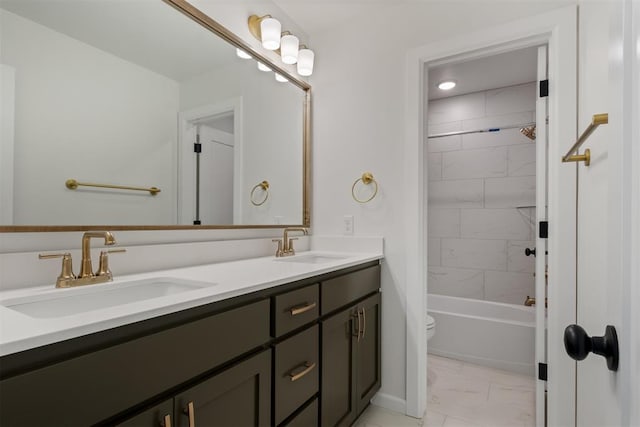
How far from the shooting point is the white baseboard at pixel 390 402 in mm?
1883

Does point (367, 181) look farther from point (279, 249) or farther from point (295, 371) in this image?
point (295, 371)

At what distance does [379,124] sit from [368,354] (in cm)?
134

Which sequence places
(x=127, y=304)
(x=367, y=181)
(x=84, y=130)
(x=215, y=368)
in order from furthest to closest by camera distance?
(x=367, y=181), (x=84, y=130), (x=215, y=368), (x=127, y=304)

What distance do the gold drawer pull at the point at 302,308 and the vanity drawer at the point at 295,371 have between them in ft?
0.28

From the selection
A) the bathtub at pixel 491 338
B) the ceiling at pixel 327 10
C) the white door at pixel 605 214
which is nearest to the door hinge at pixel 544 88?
the white door at pixel 605 214

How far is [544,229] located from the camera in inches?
64.3

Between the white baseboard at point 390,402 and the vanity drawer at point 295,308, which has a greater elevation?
the vanity drawer at point 295,308

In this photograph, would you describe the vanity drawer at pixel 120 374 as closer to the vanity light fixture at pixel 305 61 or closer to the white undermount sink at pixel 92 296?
the white undermount sink at pixel 92 296

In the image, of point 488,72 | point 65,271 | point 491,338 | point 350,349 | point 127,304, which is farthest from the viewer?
point 488,72

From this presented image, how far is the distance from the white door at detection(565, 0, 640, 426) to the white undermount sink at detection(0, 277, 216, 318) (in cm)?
96

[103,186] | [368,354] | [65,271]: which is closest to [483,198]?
[368,354]

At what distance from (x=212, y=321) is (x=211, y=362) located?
0.35 feet

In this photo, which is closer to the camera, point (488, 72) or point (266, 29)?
point (266, 29)

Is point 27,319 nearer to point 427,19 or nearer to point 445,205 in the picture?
point 427,19
